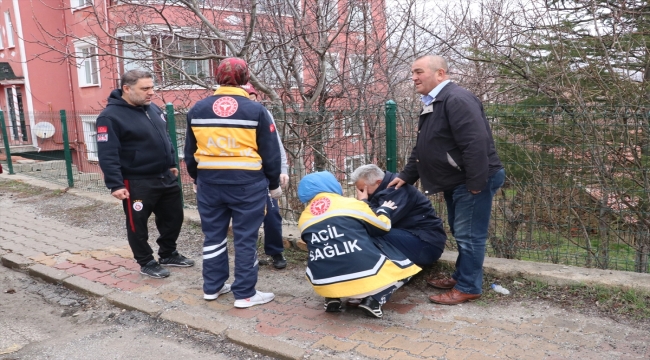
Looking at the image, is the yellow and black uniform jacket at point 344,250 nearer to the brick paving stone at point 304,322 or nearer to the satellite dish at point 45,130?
the brick paving stone at point 304,322

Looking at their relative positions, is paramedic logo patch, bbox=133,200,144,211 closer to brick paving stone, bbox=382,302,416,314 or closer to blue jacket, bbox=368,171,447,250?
blue jacket, bbox=368,171,447,250

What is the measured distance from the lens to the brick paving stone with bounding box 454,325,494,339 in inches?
126

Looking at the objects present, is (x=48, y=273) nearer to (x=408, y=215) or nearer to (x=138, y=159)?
(x=138, y=159)

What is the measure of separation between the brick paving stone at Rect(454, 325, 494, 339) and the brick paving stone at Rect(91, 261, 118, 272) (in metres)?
3.31

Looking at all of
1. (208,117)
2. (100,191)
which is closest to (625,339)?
(208,117)

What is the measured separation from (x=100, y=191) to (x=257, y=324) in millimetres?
6135

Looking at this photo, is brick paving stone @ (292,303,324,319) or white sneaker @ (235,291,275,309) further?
white sneaker @ (235,291,275,309)

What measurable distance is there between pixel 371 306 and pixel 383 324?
5.7 inches

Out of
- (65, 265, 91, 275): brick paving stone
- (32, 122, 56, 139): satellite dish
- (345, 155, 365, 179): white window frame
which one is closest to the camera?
(65, 265, 91, 275): brick paving stone

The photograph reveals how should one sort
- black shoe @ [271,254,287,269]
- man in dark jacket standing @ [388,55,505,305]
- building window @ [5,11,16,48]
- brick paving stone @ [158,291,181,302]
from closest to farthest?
1. man in dark jacket standing @ [388,55,505,305]
2. brick paving stone @ [158,291,181,302]
3. black shoe @ [271,254,287,269]
4. building window @ [5,11,16,48]

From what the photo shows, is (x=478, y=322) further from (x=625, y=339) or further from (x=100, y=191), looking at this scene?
(x=100, y=191)

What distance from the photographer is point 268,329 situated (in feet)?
11.3

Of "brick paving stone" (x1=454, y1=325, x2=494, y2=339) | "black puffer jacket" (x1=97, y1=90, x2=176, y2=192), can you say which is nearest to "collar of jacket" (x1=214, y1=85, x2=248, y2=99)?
"black puffer jacket" (x1=97, y1=90, x2=176, y2=192)

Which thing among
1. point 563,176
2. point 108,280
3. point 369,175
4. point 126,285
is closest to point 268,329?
point 369,175
